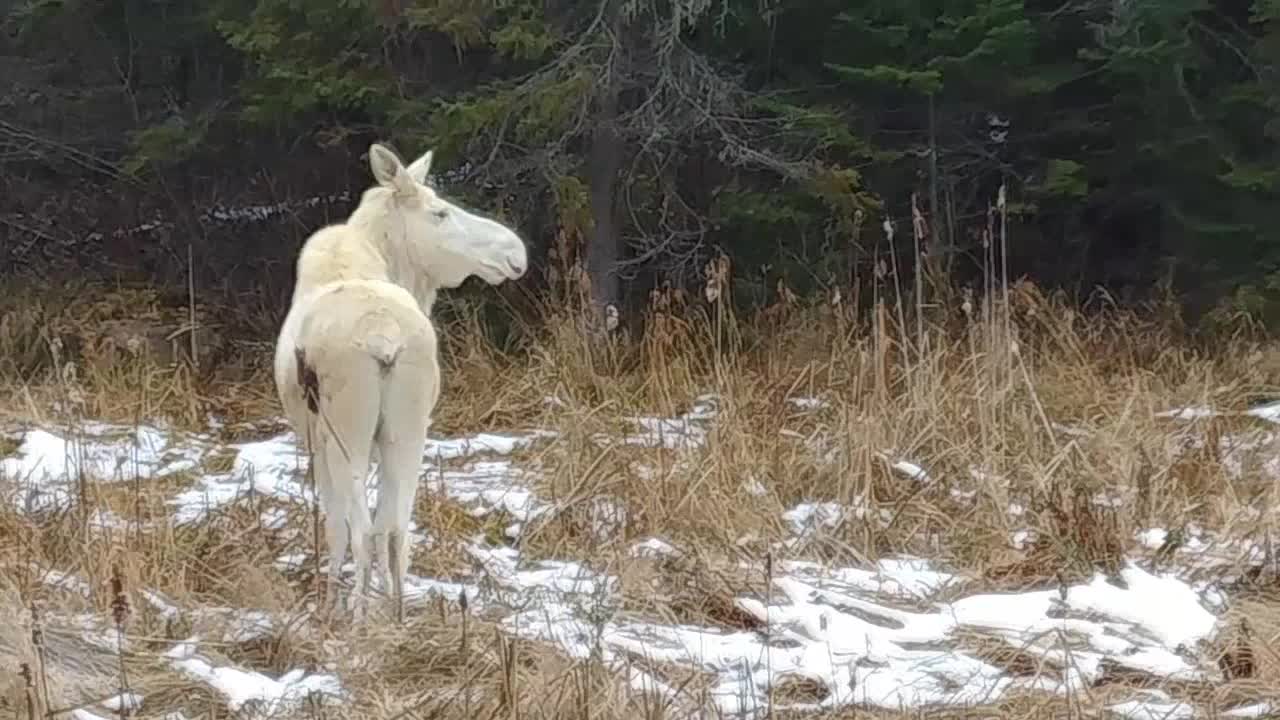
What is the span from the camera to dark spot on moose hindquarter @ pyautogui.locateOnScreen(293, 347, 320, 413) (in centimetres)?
421

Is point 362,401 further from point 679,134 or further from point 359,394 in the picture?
point 679,134

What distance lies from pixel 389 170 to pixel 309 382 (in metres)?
1.17

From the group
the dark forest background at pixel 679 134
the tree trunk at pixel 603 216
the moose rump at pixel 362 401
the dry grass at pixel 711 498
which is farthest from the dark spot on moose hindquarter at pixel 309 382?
the tree trunk at pixel 603 216

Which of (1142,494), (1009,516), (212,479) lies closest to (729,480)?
(1009,516)

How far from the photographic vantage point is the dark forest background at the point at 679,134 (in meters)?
9.64

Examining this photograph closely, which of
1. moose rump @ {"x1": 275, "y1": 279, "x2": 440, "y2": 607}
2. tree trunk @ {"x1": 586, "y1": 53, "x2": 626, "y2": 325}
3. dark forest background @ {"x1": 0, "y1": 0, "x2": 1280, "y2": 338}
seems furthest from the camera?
tree trunk @ {"x1": 586, "y1": 53, "x2": 626, "y2": 325}

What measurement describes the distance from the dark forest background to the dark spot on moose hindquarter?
4.48m

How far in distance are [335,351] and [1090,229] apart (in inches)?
348

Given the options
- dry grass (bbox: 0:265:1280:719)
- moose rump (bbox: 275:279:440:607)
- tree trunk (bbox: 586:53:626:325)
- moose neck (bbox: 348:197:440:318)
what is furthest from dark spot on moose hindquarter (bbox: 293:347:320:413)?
tree trunk (bbox: 586:53:626:325)

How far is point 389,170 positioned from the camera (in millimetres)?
5184

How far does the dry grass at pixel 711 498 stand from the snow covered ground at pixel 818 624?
0.21 ft

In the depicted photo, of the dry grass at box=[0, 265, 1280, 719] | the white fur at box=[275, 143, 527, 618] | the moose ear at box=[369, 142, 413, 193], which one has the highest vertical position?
the moose ear at box=[369, 142, 413, 193]

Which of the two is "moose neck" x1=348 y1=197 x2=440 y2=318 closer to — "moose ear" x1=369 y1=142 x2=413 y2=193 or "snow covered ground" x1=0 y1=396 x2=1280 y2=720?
"moose ear" x1=369 y1=142 x2=413 y2=193

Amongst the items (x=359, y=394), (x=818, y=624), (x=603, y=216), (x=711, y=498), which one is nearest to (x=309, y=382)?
(x=359, y=394)
